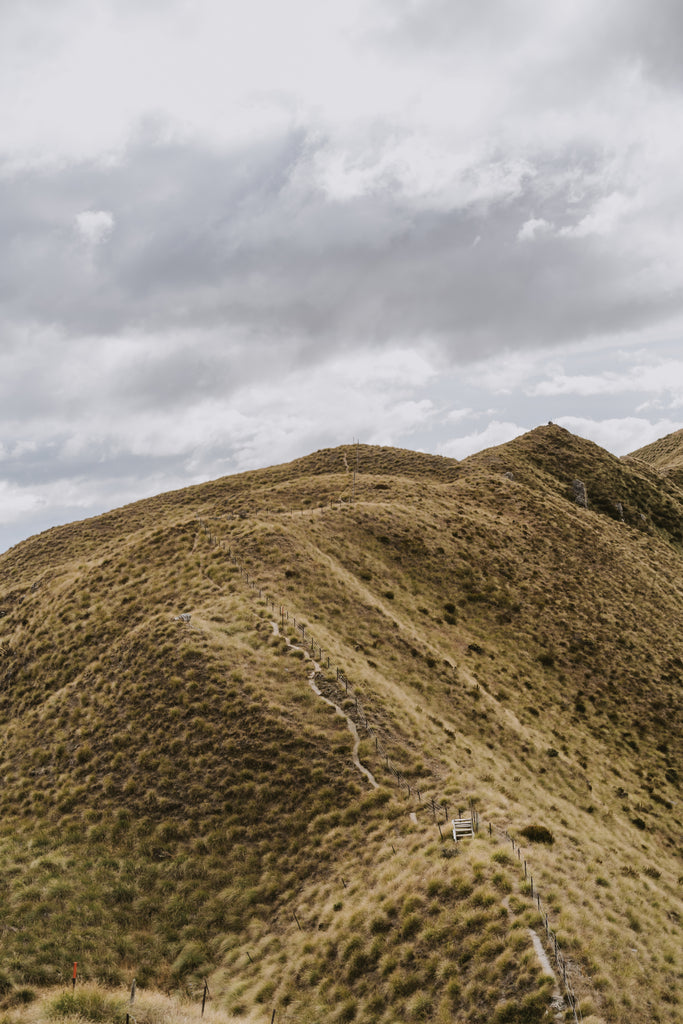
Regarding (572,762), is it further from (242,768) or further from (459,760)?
(242,768)

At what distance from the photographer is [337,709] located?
104ft

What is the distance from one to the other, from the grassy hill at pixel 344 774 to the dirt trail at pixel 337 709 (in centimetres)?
22

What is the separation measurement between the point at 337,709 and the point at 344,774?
14.0 feet

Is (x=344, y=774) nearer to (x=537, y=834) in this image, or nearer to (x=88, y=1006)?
(x=537, y=834)

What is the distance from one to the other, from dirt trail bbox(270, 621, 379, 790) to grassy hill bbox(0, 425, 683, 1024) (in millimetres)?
224

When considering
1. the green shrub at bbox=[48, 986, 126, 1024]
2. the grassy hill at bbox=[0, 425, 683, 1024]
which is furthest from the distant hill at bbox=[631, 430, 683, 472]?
the green shrub at bbox=[48, 986, 126, 1024]

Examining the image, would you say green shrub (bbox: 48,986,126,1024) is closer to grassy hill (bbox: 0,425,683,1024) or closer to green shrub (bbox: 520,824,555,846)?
grassy hill (bbox: 0,425,683,1024)

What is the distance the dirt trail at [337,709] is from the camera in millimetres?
28109

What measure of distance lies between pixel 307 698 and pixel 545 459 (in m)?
79.2

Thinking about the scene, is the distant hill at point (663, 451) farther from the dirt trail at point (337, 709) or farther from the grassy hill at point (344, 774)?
the dirt trail at point (337, 709)

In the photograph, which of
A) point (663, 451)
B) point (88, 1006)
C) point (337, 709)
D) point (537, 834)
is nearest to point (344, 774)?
point (337, 709)

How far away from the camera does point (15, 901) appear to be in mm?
23797

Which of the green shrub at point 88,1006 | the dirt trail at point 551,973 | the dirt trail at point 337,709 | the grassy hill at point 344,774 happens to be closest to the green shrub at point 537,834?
the grassy hill at point 344,774

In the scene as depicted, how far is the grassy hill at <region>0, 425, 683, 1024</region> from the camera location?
18.7 metres
